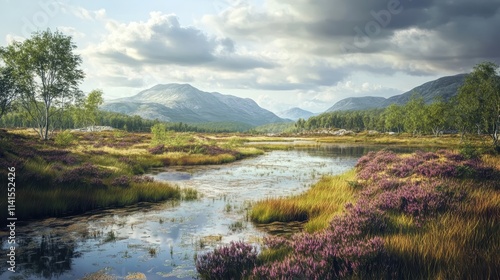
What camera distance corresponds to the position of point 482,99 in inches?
2210

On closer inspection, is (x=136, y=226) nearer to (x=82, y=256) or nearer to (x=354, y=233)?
(x=82, y=256)

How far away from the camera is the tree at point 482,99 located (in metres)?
52.8

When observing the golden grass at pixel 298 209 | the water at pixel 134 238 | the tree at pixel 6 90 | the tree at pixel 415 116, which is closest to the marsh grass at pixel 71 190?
the water at pixel 134 238

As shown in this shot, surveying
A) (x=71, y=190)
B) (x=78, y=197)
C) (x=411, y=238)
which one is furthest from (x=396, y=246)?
(x=71, y=190)

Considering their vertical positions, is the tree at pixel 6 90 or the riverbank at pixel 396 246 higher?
the tree at pixel 6 90

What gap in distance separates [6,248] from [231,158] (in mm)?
35079

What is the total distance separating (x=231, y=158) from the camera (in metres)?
44.1

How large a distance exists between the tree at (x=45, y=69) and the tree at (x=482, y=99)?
6875cm

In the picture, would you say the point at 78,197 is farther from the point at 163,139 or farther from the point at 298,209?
the point at 163,139

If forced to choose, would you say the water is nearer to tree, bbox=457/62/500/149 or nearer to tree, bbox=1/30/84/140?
tree, bbox=1/30/84/140

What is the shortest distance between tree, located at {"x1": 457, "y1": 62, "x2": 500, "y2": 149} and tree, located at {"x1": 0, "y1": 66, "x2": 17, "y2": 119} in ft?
228

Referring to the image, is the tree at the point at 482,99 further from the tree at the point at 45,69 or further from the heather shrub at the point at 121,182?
the tree at the point at 45,69

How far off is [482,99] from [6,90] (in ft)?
249

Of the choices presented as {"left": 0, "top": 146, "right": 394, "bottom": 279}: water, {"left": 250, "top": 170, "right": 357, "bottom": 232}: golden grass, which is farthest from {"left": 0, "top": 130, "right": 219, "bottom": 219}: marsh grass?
{"left": 250, "top": 170, "right": 357, "bottom": 232}: golden grass
